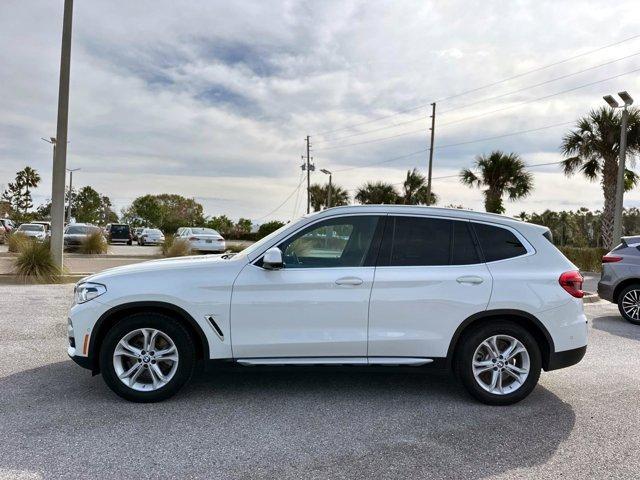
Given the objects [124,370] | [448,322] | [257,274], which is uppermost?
[257,274]

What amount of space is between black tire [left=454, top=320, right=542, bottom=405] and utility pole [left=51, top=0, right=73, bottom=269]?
1108cm

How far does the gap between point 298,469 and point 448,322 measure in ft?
6.03

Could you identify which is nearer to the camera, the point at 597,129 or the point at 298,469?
the point at 298,469

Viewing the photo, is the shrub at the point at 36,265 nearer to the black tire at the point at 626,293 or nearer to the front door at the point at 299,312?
the front door at the point at 299,312

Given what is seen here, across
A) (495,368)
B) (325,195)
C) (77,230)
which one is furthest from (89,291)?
(325,195)

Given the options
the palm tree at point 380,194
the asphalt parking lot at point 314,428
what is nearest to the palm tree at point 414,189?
the palm tree at point 380,194

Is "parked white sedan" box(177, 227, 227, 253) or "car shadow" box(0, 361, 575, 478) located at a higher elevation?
"parked white sedan" box(177, 227, 227, 253)

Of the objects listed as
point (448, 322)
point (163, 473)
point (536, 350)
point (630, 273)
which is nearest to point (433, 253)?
point (448, 322)

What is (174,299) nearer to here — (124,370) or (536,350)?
(124,370)

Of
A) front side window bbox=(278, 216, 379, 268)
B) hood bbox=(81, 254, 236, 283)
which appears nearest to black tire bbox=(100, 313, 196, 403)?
hood bbox=(81, 254, 236, 283)

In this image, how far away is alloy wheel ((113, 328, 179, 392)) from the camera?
13.9 ft

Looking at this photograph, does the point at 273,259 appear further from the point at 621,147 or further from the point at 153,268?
the point at 621,147

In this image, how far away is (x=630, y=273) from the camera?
9125 mm

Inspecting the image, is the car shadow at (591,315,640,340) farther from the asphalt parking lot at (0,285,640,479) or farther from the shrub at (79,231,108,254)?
the shrub at (79,231,108,254)
